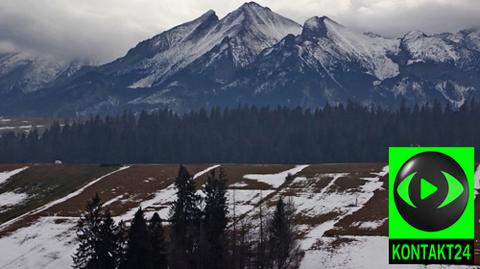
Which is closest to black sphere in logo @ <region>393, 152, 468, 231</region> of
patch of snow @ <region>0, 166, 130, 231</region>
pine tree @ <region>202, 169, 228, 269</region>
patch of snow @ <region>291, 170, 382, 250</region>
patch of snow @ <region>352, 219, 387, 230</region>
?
pine tree @ <region>202, 169, 228, 269</region>

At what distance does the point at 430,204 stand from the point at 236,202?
262 ft

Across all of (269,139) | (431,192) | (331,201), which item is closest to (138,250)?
(431,192)

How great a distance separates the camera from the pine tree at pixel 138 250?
170 ft

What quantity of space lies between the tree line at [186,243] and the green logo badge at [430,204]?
32095 mm

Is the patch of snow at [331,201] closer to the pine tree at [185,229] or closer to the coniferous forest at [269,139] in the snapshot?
the pine tree at [185,229]

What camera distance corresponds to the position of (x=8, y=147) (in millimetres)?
199750

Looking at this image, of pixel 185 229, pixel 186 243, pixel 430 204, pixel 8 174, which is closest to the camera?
pixel 430 204

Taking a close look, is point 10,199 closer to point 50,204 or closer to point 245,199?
point 50,204

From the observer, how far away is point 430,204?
A: 23.7m

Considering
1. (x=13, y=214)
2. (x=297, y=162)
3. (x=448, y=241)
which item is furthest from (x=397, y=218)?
(x=297, y=162)

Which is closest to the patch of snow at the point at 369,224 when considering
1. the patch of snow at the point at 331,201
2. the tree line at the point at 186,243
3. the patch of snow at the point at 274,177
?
the patch of snow at the point at 331,201

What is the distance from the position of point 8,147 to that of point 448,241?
634ft

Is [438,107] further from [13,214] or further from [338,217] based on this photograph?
[13,214]

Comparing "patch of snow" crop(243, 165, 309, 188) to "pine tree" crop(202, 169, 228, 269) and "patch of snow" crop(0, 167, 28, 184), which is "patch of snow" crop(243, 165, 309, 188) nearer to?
"pine tree" crop(202, 169, 228, 269)
